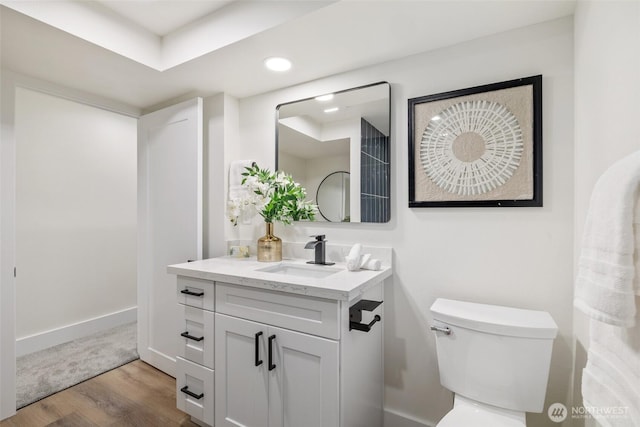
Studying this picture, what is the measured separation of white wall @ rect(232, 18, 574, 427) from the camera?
1339mm

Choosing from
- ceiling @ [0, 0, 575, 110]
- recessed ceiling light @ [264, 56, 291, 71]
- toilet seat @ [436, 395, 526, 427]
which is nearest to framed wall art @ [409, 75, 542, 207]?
ceiling @ [0, 0, 575, 110]

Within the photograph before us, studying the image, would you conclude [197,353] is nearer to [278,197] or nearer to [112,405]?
[112,405]

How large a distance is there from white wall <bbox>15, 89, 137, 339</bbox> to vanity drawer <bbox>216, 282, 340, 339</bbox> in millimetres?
2314

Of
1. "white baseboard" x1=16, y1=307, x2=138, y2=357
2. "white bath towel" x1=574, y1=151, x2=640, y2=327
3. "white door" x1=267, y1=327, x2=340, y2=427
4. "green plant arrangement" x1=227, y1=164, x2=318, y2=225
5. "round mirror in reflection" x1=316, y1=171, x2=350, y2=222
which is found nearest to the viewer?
"white bath towel" x1=574, y1=151, x2=640, y2=327

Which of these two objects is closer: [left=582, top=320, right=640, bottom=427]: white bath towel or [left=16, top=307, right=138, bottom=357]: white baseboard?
[left=582, top=320, right=640, bottom=427]: white bath towel

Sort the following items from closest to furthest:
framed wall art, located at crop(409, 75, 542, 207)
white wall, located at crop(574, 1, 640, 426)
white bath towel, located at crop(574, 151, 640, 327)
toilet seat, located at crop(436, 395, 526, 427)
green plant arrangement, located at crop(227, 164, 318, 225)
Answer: white bath towel, located at crop(574, 151, 640, 327) < white wall, located at crop(574, 1, 640, 426) < toilet seat, located at crop(436, 395, 526, 427) < framed wall art, located at crop(409, 75, 542, 207) < green plant arrangement, located at crop(227, 164, 318, 225)

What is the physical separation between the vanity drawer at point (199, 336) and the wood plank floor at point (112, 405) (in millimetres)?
460

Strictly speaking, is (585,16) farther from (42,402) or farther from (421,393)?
(42,402)

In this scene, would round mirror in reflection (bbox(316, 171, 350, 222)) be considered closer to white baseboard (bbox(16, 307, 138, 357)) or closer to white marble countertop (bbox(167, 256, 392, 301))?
white marble countertop (bbox(167, 256, 392, 301))

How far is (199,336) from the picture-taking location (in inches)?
66.0

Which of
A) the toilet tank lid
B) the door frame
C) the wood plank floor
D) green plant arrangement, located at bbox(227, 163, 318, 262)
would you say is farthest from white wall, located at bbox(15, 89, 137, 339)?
the toilet tank lid

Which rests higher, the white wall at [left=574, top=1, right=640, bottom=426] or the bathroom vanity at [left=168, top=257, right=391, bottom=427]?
the white wall at [left=574, top=1, right=640, bottom=426]

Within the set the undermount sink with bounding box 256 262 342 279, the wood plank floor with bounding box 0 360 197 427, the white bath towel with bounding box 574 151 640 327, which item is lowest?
the wood plank floor with bounding box 0 360 197 427

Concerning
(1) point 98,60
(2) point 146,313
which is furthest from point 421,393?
(1) point 98,60
